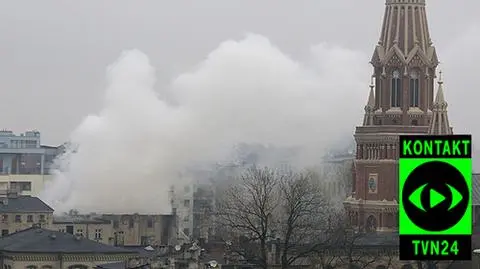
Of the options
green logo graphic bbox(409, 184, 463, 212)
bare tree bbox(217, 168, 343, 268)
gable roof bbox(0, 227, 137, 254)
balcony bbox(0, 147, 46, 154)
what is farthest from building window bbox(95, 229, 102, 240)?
green logo graphic bbox(409, 184, 463, 212)

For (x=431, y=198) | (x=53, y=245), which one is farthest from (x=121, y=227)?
(x=431, y=198)

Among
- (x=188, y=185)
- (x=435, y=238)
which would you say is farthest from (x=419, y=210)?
(x=188, y=185)

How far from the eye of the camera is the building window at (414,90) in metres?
110

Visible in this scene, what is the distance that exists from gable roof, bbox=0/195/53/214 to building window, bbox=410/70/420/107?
2708 centimetres

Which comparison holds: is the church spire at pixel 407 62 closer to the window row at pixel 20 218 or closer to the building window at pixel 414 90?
the building window at pixel 414 90

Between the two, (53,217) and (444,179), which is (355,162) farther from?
(444,179)

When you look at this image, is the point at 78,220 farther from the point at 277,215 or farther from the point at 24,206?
the point at 277,215

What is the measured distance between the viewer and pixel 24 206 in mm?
111000

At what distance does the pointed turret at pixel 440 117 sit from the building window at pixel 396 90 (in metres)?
2.67

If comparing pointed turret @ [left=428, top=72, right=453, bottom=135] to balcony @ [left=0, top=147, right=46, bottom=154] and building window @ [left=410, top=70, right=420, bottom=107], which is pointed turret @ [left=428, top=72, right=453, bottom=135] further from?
balcony @ [left=0, top=147, right=46, bottom=154]

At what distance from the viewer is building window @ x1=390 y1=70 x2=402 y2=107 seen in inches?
4336

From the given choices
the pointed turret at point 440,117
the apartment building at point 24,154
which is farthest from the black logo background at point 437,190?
the apartment building at point 24,154

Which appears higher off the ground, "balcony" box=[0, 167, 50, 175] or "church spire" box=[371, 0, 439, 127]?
"church spire" box=[371, 0, 439, 127]

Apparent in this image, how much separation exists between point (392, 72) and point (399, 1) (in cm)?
512
